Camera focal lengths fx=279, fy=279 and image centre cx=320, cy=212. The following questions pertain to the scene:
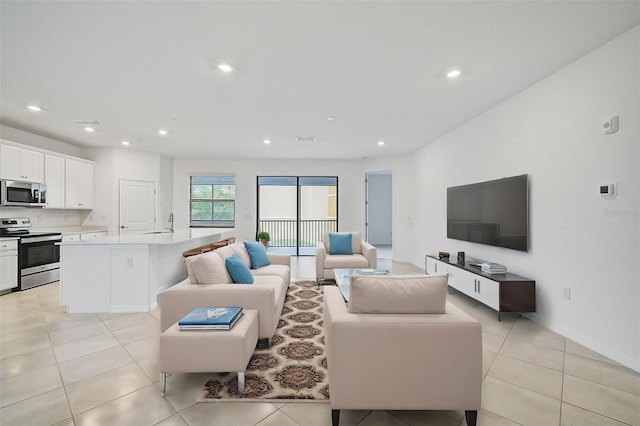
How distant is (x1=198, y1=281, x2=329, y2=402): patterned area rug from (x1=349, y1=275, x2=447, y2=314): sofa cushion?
0.75 meters

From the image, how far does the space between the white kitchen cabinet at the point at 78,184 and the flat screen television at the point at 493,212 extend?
7.28 metres

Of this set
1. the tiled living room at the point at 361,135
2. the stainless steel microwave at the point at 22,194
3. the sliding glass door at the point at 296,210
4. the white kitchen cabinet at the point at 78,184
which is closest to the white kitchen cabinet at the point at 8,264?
the tiled living room at the point at 361,135

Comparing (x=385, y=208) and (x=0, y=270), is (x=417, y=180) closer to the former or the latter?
(x=385, y=208)

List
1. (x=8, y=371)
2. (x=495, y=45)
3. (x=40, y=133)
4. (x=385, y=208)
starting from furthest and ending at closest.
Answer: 1. (x=385, y=208)
2. (x=40, y=133)
3. (x=495, y=45)
4. (x=8, y=371)

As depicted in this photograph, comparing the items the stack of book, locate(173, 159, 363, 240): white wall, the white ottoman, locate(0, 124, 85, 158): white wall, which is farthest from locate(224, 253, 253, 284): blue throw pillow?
locate(0, 124, 85, 158): white wall

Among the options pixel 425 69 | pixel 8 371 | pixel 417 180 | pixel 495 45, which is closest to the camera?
pixel 8 371

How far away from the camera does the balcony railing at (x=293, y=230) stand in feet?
27.2

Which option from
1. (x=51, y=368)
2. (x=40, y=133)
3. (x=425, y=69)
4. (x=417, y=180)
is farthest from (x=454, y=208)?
(x=40, y=133)

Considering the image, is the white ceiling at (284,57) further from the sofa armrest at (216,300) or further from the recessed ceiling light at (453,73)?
the sofa armrest at (216,300)

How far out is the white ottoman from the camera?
1.84m

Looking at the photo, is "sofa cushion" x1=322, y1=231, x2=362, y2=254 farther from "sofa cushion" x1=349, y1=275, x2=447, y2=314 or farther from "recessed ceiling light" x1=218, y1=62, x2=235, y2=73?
"sofa cushion" x1=349, y1=275, x2=447, y2=314

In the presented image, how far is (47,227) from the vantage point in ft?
17.7

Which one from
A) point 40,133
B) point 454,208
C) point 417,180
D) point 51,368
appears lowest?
point 51,368

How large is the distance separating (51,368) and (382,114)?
447cm
